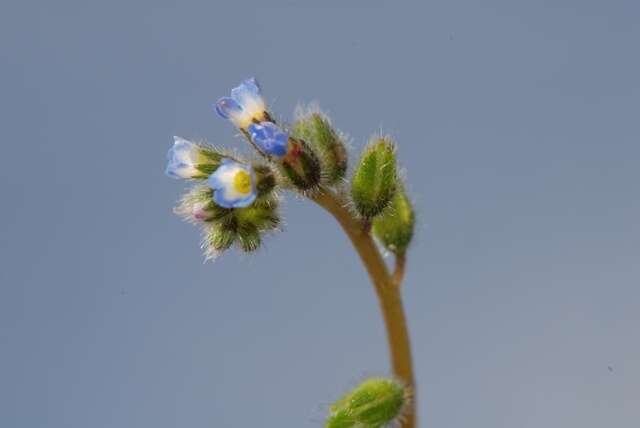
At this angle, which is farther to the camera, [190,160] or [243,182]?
[190,160]

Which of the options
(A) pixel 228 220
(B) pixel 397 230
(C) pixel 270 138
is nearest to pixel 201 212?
(A) pixel 228 220

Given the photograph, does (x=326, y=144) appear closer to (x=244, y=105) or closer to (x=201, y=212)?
(x=244, y=105)

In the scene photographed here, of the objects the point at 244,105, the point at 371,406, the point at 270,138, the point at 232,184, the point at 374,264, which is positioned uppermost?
the point at 244,105

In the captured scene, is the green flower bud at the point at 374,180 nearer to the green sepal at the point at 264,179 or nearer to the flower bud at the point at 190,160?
the green sepal at the point at 264,179

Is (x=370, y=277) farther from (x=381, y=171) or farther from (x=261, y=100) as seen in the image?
(x=261, y=100)

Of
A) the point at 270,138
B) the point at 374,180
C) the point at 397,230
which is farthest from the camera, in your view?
the point at 397,230

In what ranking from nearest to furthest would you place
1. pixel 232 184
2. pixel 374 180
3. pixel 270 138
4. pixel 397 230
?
pixel 232 184 < pixel 270 138 < pixel 374 180 < pixel 397 230

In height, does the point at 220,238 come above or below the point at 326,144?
below

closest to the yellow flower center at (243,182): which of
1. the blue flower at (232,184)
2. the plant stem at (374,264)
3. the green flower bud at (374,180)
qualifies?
the blue flower at (232,184)
